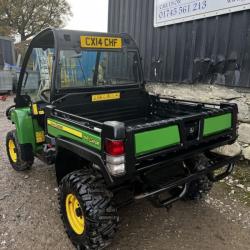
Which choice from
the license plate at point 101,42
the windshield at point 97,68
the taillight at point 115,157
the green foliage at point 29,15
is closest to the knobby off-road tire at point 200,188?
the taillight at point 115,157

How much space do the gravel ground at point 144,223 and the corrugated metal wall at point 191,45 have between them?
202 centimetres

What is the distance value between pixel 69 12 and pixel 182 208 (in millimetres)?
27349

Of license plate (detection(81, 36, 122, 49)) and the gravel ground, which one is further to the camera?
license plate (detection(81, 36, 122, 49))

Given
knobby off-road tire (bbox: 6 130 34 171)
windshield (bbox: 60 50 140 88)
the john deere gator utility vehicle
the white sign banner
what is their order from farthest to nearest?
the white sign banner < knobby off-road tire (bbox: 6 130 34 171) < windshield (bbox: 60 50 140 88) < the john deere gator utility vehicle

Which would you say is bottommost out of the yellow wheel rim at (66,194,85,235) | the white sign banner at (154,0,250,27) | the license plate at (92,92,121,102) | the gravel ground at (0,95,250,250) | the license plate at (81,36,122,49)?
the gravel ground at (0,95,250,250)

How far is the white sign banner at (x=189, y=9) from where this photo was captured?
13.9 ft

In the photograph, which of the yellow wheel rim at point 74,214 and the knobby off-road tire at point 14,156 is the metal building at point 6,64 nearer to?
the knobby off-road tire at point 14,156

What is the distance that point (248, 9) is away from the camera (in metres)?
4.06

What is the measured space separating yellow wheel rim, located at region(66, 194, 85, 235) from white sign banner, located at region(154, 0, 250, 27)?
3705mm

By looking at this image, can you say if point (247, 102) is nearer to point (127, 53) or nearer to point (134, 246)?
point (127, 53)

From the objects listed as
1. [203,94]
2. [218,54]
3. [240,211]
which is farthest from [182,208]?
[218,54]

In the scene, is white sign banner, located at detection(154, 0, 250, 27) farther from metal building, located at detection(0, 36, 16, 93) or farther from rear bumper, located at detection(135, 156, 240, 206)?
metal building, located at detection(0, 36, 16, 93)

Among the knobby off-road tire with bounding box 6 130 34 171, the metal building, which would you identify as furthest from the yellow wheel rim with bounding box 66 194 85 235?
the metal building

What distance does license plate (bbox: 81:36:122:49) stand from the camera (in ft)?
10.8
